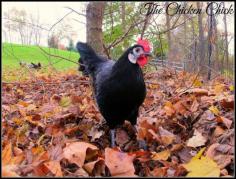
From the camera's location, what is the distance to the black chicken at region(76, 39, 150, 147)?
2590 mm

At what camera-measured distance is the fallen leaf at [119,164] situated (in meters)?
1.64

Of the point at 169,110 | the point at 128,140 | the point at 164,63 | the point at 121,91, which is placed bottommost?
the point at 128,140

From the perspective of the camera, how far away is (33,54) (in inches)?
295

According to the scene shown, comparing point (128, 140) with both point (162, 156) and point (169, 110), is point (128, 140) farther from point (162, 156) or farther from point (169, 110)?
point (162, 156)

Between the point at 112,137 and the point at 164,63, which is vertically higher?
the point at 164,63

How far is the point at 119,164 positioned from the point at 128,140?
1.17m

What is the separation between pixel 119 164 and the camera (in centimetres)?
168

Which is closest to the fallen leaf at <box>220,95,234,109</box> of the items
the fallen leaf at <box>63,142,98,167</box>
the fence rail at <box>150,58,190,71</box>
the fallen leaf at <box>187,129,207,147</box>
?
the fallen leaf at <box>187,129,207,147</box>

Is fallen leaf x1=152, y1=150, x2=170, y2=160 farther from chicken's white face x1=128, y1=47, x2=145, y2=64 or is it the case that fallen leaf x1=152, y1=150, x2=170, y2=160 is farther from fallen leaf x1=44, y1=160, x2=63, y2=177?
chicken's white face x1=128, y1=47, x2=145, y2=64

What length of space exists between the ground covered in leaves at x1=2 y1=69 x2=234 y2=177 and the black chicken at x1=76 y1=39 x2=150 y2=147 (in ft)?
0.44

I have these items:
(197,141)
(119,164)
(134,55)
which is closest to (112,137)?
(134,55)

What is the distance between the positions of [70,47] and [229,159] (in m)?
2.60

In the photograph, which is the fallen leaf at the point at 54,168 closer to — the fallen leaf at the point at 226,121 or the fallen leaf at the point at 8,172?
the fallen leaf at the point at 8,172

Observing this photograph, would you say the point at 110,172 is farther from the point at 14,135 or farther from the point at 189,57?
the point at 189,57
